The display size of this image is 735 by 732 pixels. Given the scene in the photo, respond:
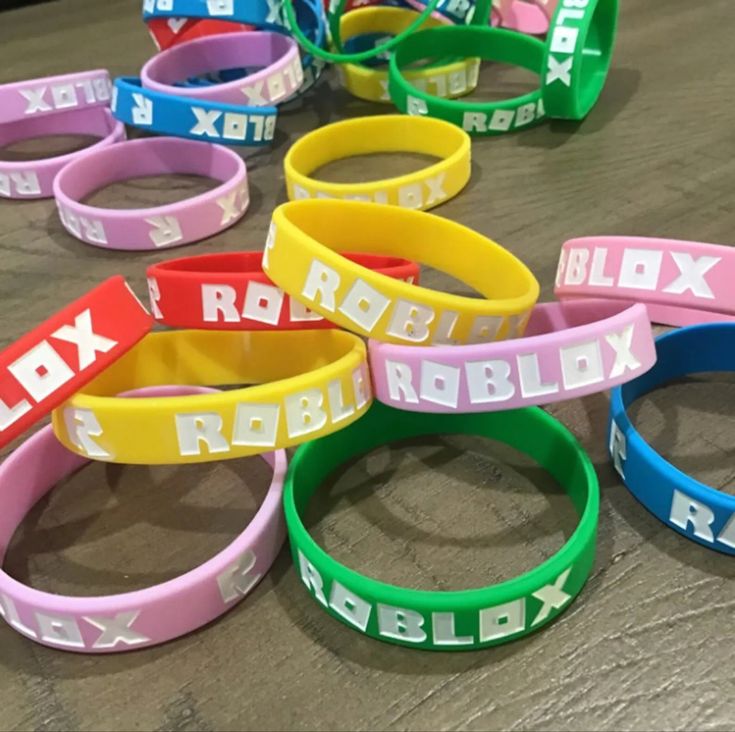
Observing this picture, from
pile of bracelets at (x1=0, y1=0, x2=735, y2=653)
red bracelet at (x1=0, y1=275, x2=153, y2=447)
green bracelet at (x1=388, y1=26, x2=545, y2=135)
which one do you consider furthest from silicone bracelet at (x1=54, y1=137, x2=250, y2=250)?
red bracelet at (x1=0, y1=275, x2=153, y2=447)

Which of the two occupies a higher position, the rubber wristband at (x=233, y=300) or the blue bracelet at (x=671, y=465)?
the rubber wristband at (x=233, y=300)

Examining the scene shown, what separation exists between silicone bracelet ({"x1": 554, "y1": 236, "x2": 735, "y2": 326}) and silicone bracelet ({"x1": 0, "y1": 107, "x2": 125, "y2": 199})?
0.83m

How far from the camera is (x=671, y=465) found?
797 mm

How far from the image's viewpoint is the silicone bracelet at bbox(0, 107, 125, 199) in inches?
52.7

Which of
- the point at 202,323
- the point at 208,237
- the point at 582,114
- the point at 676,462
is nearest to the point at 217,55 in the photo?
the point at 208,237

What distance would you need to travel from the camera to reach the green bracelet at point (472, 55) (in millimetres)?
1408

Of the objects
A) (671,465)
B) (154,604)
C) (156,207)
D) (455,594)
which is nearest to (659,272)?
(671,465)

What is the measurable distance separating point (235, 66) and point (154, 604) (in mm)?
1137

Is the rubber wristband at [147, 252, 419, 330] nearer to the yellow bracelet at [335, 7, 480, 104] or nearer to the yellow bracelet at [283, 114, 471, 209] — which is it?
the yellow bracelet at [283, 114, 471, 209]

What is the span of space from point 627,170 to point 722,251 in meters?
0.50

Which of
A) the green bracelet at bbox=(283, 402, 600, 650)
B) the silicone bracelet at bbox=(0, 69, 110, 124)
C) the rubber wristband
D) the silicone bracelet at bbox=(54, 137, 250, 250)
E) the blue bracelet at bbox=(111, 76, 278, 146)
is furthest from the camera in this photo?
the silicone bracelet at bbox=(0, 69, 110, 124)

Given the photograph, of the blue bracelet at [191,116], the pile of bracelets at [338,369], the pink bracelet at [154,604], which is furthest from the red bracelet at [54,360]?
the blue bracelet at [191,116]

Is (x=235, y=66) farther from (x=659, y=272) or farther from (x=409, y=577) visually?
(x=409, y=577)

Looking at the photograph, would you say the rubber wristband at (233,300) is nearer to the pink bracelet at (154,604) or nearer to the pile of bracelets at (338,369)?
the pile of bracelets at (338,369)
